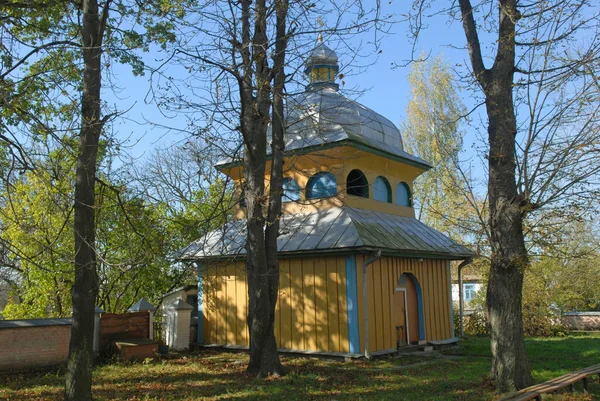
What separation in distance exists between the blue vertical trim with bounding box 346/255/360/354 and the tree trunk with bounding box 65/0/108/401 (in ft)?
22.0

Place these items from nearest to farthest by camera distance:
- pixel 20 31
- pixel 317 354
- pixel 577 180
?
pixel 577 180, pixel 20 31, pixel 317 354

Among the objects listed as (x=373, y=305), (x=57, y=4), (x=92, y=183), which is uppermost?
(x=57, y=4)

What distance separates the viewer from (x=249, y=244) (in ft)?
36.7

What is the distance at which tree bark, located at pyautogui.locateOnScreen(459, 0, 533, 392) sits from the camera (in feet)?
28.3

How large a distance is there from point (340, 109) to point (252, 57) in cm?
655

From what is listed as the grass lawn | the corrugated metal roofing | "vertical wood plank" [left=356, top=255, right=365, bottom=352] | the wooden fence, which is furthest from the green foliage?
"vertical wood plank" [left=356, top=255, right=365, bottom=352]

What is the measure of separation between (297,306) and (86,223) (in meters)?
7.32

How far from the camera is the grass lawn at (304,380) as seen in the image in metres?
9.22

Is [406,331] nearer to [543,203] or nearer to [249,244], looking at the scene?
[249,244]

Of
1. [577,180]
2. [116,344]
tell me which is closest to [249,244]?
[116,344]

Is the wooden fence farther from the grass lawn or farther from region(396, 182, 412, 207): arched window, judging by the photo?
region(396, 182, 412, 207): arched window

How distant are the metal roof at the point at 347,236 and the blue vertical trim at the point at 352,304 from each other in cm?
54

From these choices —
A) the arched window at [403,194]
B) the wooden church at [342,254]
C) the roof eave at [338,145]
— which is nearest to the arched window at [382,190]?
the wooden church at [342,254]

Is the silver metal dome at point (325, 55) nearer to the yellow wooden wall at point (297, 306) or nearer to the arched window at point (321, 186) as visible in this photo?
the arched window at point (321, 186)
